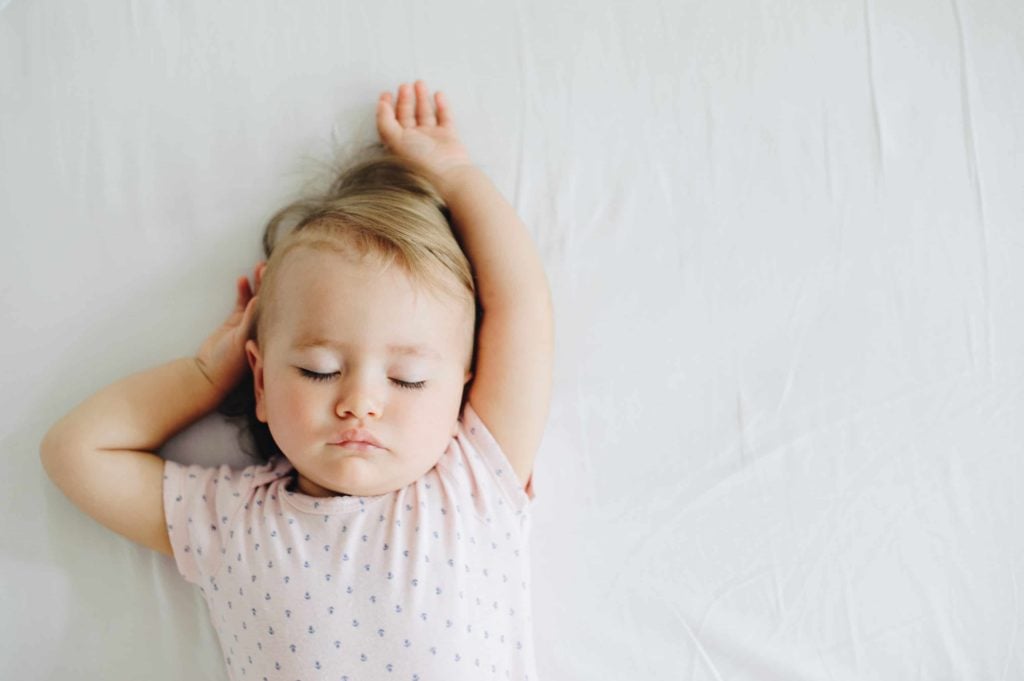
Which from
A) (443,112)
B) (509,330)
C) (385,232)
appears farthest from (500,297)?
(443,112)

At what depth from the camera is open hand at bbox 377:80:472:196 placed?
4.04 ft

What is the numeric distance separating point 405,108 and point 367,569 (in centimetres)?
58

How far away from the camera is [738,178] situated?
1263 millimetres

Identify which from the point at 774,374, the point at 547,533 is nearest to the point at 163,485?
the point at 547,533

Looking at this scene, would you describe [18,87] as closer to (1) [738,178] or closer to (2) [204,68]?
(2) [204,68]

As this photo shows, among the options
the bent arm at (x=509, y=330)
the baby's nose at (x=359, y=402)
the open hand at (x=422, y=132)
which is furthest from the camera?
the open hand at (x=422, y=132)

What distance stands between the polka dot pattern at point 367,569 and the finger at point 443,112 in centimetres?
38

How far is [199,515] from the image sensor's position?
1.11 m

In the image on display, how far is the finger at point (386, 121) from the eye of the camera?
1.25 m

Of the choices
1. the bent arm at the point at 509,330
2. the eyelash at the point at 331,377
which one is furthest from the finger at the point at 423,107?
the eyelash at the point at 331,377

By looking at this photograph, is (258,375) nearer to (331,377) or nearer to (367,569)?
(331,377)

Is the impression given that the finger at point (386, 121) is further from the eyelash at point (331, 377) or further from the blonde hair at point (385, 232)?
the eyelash at point (331, 377)

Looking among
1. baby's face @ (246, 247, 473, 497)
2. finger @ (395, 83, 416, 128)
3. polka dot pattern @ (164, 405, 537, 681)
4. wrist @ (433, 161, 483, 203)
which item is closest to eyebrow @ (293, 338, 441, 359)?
baby's face @ (246, 247, 473, 497)

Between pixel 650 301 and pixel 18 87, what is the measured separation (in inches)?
33.5
